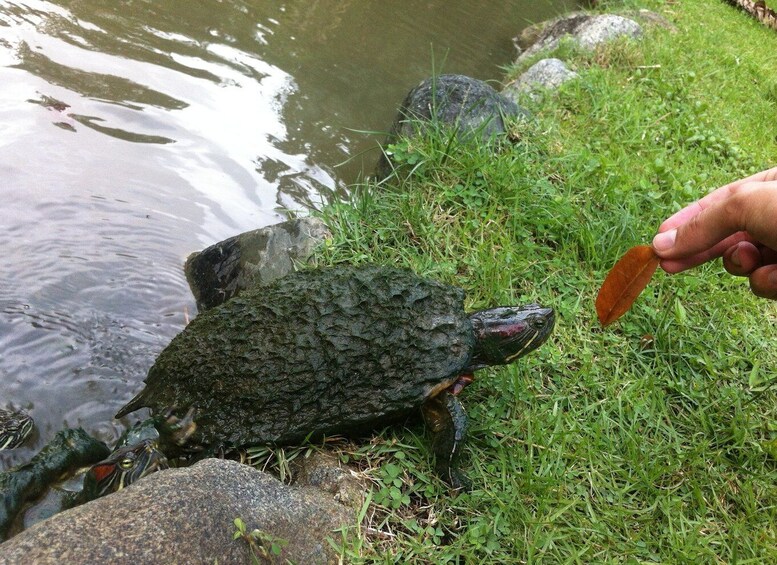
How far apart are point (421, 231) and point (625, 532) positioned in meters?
2.17

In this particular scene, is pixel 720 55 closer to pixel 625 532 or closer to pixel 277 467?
pixel 625 532

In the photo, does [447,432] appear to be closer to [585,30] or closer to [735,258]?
[735,258]

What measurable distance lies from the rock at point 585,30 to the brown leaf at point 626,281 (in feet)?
17.7

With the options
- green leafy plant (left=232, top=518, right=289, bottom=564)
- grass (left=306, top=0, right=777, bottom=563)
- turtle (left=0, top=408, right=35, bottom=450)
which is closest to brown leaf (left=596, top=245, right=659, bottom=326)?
grass (left=306, top=0, right=777, bottom=563)

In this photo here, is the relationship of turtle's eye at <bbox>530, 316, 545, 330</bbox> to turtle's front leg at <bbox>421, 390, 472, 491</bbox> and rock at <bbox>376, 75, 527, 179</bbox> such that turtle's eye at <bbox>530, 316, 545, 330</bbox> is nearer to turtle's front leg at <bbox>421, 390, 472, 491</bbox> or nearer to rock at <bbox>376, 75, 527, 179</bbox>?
turtle's front leg at <bbox>421, 390, 472, 491</bbox>

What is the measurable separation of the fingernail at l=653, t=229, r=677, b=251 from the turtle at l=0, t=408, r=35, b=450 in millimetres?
3191

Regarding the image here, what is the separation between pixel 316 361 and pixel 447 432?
70 cm

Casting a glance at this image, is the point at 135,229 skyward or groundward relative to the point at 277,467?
groundward

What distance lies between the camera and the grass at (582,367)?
2.70m

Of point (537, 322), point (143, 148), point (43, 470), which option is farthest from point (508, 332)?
point (143, 148)

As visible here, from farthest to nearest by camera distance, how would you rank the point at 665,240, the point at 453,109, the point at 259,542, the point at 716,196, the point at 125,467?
the point at 453,109
the point at 125,467
the point at 665,240
the point at 716,196
the point at 259,542

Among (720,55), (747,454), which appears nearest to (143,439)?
(747,454)

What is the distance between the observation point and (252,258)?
13.4ft

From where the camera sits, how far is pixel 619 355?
3.58 m
